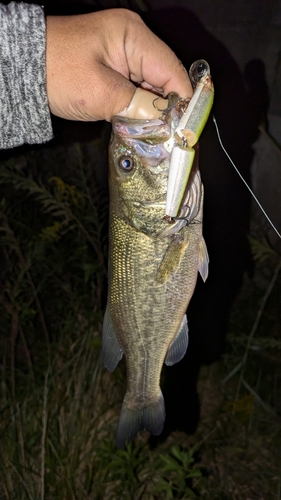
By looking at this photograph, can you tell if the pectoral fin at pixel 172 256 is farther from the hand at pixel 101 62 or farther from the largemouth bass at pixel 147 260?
the hand at pixel 101 62

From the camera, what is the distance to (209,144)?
3.82 metres

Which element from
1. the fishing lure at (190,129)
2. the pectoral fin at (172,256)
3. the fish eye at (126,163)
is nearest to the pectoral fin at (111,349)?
the pectoral fin at (172,256)

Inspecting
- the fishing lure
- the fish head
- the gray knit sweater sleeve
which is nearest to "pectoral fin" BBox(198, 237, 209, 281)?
the fish head

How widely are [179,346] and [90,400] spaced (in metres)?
1.74

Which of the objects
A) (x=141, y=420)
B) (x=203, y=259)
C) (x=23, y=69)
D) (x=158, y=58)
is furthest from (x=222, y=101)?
(x=141, y=420)

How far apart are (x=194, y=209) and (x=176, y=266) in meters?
0.23

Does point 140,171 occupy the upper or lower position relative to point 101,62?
lower

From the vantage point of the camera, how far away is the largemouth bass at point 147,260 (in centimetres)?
149

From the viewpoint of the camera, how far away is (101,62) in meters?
1.59

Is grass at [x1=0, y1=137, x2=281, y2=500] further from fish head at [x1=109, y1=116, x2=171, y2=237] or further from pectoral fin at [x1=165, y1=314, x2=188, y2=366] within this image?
fish head at [x1=109, y1=116, x2=171, y2=237]

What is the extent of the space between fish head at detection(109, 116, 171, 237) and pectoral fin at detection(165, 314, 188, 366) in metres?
0.45

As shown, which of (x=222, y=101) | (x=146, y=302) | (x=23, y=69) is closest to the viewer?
(x=23, y=69)

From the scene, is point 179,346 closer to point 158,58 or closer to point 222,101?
point 158,58

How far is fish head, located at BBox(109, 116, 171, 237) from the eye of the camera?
147 centimetres
